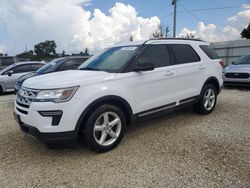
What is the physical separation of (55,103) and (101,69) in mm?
1245

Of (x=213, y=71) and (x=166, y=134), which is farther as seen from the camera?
(x=213, y=71)

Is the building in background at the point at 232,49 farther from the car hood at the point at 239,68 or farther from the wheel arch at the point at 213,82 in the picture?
the wheel arch at the point at 213,82

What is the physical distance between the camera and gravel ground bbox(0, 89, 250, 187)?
306 cm

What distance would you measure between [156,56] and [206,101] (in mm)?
2048

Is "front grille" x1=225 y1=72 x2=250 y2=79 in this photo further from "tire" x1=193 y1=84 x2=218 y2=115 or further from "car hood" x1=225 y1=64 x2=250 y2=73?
"tire" x1=193 y1=84 x2=218 y2=115

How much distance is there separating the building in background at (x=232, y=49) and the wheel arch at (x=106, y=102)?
16.3m

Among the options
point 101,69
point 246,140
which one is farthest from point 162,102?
point 246,140

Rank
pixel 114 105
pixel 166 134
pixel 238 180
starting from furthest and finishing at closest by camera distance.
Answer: pixel 166 134, pixel 114 105, pixel 238 180

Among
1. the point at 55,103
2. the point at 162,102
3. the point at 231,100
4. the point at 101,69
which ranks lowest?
the point at 231,100

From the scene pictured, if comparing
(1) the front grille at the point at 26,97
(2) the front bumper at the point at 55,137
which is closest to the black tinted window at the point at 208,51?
(2) the front bumper at the point at 55,137

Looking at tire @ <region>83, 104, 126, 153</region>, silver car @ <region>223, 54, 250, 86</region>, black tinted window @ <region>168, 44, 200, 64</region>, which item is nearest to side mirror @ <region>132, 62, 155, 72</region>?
tire @ <region>83, 104, 126, 153</region>

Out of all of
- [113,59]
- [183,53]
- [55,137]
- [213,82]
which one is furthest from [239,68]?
[55,137]

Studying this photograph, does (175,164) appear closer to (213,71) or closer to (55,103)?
(55,103)

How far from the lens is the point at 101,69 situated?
4.31 meters
